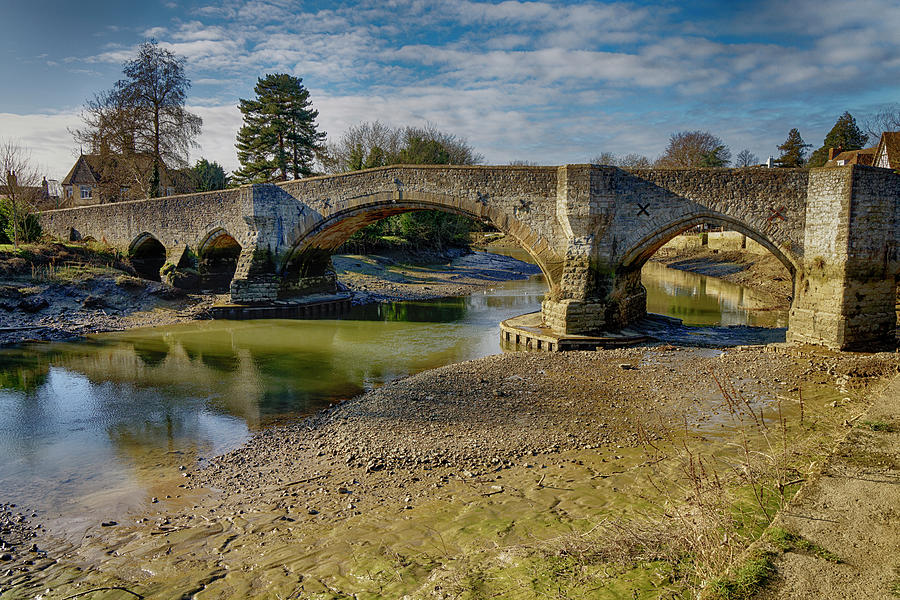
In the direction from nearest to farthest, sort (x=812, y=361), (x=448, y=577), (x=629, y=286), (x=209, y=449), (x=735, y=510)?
(x=448, y=577), (x=735, y=510), (x=209, y=449), (x=812, y=361), (x=629, y=286)

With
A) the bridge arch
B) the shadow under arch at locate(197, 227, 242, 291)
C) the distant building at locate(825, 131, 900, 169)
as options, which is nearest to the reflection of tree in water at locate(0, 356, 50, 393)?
the shadow under arch at locate(197, 227, 242, 291)

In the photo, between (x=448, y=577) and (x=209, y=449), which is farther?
(x=209, y=449)

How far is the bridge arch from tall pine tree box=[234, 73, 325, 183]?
Answer: 26.9 ft

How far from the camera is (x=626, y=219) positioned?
1466cm

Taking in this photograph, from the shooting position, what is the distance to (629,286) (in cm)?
1591

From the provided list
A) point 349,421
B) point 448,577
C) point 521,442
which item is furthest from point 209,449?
point 448,577

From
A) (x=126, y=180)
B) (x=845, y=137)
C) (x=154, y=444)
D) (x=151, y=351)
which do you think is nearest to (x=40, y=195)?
(x=126, y=180)

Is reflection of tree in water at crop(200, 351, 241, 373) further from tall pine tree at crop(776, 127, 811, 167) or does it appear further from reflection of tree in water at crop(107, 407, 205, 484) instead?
tall pine tree at crop(776, 127, 811, 167)

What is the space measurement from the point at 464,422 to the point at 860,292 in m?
10.3

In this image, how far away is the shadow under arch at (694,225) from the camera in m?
13.5

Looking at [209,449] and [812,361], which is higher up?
[812,361]

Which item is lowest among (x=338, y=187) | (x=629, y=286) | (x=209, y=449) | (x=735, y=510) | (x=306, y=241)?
(x=209, y=449)

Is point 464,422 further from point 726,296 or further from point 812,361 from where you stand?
point 726,296

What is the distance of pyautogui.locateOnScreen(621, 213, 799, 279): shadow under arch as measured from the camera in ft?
44.3
